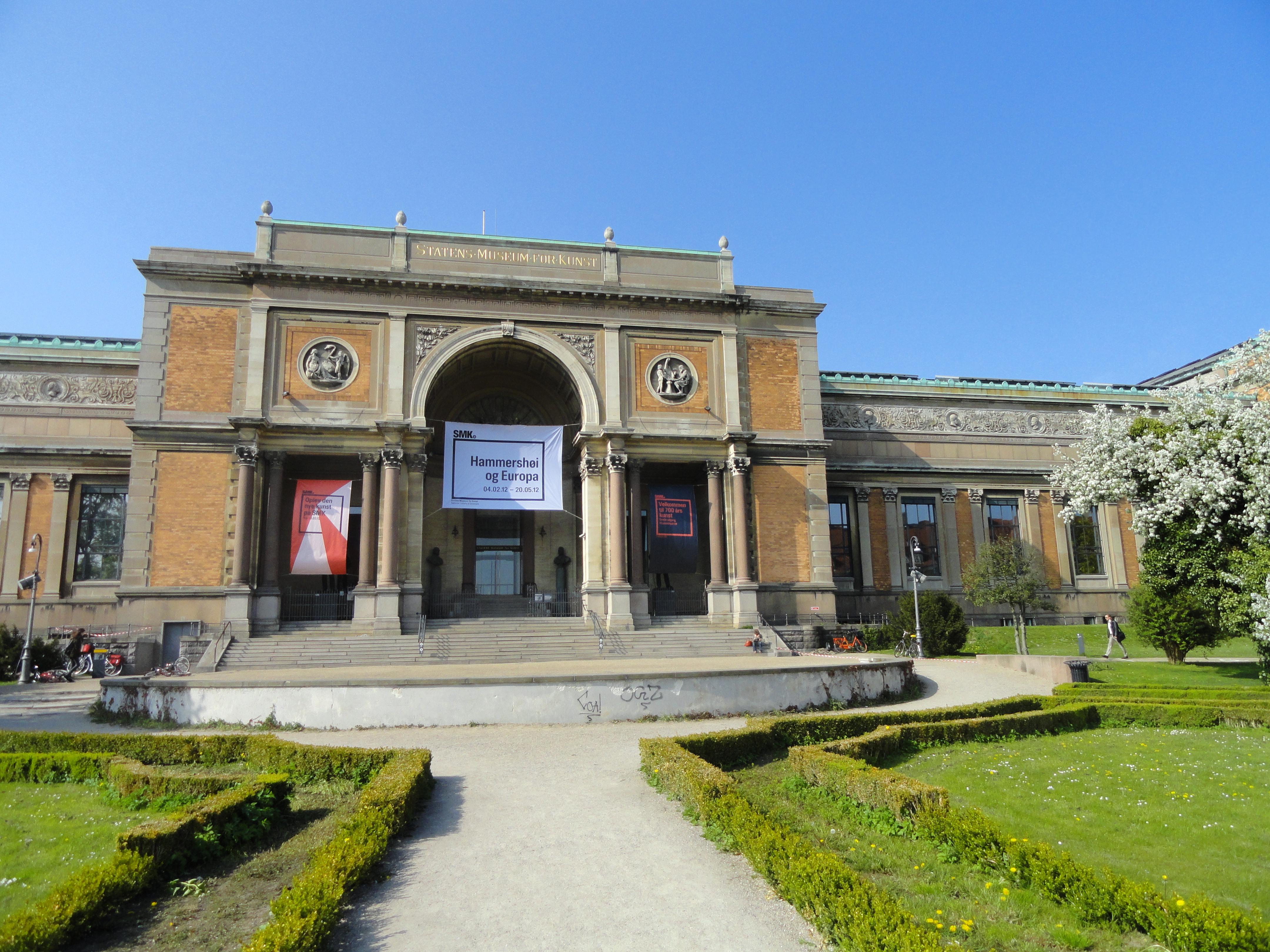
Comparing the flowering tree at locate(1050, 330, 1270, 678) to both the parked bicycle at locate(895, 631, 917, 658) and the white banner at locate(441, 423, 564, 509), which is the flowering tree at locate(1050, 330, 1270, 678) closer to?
the parked bicycle at locate(895, 631, 917, 658)

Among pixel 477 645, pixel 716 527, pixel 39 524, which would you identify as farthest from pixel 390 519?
pixel 39 524

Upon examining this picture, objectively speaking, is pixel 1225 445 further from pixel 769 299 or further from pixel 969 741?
pixel 769 299

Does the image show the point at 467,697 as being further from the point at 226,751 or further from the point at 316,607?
the point at 316,607

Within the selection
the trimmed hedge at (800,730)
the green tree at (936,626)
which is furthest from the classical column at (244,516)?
the green tree at (936,626)

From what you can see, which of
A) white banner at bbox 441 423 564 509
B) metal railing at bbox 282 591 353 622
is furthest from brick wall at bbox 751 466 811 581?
metal railing at bbox 282 591 353 622

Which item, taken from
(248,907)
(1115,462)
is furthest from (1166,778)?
(1115,462)

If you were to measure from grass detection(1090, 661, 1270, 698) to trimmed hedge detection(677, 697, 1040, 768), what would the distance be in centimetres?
690

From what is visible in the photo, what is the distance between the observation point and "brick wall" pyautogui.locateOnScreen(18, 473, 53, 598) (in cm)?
3250

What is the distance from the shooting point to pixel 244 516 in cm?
2869

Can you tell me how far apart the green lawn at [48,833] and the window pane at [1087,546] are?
138 feet

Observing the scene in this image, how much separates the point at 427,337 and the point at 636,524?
36.4ft

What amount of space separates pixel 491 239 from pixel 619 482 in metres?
11.3

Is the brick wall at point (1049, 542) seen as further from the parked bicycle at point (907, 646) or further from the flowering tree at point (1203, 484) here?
the flowering tree at point (1203, 484)

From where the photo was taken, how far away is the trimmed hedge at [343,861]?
5.33m
